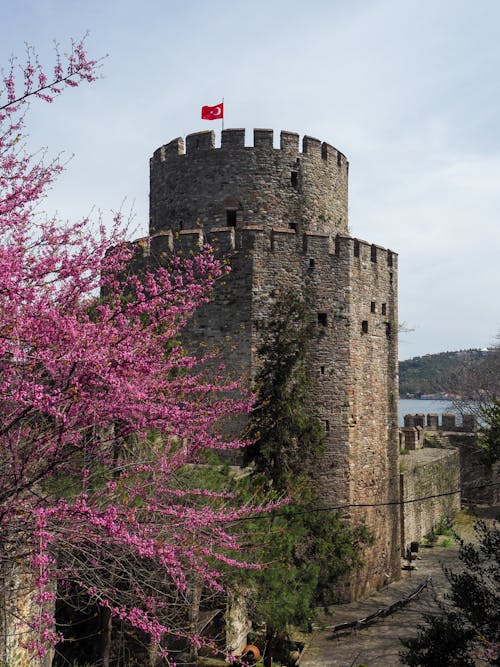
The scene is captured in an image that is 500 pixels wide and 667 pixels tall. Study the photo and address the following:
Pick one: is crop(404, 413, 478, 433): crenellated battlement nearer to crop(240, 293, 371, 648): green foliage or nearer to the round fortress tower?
crop(240, 293, 371, 648): green foliage

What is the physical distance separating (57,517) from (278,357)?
9029 millimetres

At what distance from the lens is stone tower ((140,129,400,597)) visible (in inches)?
612

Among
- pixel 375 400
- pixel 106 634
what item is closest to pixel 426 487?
pixel 375 400

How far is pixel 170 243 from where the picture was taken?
1571 cm

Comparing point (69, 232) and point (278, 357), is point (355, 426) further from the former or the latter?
point (69, 232)

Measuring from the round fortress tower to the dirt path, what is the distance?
954cm

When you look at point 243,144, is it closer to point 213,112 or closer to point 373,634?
point 213,112

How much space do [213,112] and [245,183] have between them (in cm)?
242

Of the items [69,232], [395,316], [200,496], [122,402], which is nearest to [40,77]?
[69,232]

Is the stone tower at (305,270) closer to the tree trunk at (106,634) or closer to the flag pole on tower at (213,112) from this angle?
the flag pole on tower at (213,112)

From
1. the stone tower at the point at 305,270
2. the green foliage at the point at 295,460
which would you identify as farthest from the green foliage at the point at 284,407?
the stone tower at the point at 305,270

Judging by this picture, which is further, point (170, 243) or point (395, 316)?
point (395, 316)

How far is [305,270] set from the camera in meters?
16.1

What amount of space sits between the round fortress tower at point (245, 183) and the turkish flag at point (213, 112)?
71cm
